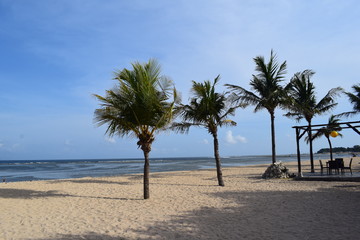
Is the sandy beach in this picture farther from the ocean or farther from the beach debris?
the ocean

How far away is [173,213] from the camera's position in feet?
22.5

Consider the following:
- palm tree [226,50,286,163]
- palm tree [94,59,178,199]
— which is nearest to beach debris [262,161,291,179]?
palm tree [226,50,286,163]

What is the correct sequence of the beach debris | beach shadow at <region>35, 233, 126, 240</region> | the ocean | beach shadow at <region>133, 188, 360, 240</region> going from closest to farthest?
beach shadow at <region>35, 233, 126, 240</region> → beach shadow at <region>133, 188, 360, 240</region> → the beach debris → the ocean

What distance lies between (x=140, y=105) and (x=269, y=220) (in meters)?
5.11

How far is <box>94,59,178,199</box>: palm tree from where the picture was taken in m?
8.80

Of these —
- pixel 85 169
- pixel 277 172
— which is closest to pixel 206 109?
pixel 277 172

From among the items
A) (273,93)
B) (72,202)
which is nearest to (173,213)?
(72,202)

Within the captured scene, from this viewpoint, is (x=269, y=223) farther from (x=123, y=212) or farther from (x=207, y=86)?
(x=207, y=86)

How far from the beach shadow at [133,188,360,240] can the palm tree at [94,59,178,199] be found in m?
3.23

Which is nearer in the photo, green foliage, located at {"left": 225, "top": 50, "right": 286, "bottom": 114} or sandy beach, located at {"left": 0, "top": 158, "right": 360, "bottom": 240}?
sandy beach, located at {"left": 0, "top": 158, "right": 360, "bottom": 240}

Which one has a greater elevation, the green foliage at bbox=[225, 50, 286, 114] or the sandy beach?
the green foliage at bbox=[225, 50, 286, 114]

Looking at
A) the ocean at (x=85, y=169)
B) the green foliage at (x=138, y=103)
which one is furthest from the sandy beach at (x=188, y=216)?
the ocean at (x=85, y=169)

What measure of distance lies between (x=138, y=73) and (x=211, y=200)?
4.68 m

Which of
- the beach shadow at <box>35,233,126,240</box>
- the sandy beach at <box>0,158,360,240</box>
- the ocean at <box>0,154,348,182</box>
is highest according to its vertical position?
the beach shadow at <box>35,233,126,240</box>
